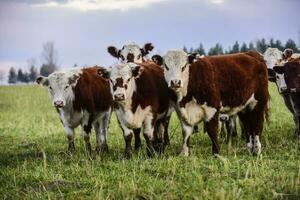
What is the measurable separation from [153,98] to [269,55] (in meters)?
7.39

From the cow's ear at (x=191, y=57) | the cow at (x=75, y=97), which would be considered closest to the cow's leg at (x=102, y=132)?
the cow at (x=75, y=97)

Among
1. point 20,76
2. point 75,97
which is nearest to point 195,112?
point 75,97

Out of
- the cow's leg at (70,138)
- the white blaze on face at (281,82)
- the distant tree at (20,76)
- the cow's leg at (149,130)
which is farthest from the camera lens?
the distant tree at (20,76)

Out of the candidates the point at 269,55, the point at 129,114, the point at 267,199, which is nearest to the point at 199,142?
the point at 129,114

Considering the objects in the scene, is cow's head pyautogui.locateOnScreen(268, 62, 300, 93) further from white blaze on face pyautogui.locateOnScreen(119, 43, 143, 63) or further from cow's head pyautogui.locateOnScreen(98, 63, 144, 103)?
cow's head pyautogui.locateOnScreen(98, 63, 144, 103)

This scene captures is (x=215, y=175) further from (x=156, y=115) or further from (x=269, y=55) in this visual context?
(x=269, y=55)

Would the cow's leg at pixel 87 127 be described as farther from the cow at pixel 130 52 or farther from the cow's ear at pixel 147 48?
the cow's ear at pixel 147 48

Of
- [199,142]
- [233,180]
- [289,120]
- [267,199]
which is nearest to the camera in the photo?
[267,199]

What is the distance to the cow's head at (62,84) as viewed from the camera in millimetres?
12198

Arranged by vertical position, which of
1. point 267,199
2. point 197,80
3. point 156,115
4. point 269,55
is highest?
point 269,55

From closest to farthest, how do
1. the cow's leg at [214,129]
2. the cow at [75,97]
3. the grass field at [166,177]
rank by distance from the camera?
the grass field at [166,177], the cow's leg at [214,129], the cow at [75,97]

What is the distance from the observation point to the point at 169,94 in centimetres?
1122

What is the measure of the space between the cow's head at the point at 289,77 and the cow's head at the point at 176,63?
125 inches

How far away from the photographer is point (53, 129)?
20.4 metres
